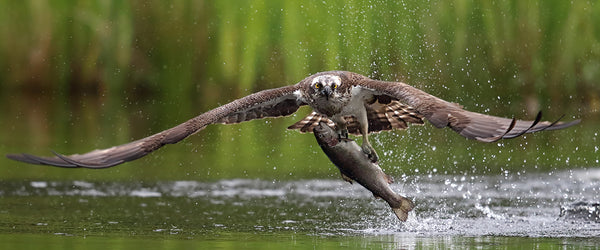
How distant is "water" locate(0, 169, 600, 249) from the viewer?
31.2ft

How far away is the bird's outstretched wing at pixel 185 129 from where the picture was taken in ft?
28.1

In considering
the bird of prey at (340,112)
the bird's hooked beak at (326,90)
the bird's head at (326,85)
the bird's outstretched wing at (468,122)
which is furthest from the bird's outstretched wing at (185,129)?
the bird's outstretched wing at (468,122)

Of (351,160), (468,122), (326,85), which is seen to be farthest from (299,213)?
(468,122)

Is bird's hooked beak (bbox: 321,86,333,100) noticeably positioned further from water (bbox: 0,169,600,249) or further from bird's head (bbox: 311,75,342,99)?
water (bbox: 0,169,600,249)

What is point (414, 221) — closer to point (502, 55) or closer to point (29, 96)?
point (502, 55)

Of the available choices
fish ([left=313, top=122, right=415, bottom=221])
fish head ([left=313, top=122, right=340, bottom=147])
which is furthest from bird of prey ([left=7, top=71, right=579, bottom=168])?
fish head ([left=313, top=122, right=340, bottom=147])

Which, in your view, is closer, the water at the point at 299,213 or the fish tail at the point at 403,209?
the water at the point at 299,213

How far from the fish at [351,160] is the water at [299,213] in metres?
0.42

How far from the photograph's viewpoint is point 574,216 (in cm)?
1079

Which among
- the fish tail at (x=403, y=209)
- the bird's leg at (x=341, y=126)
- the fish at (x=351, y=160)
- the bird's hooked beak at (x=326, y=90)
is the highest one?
the bird's hooked beak at (x=326, y=90)

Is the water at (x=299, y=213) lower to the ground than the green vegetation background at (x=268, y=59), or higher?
lower

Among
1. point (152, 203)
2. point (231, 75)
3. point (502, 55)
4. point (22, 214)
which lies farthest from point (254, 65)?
point (22, 214)

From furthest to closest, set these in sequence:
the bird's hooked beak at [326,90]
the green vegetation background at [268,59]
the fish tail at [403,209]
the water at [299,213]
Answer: the green vegetation background at [268,59], the fish tail at [403,209], the bird's hooked beak at [326,90], the water at [299,213]

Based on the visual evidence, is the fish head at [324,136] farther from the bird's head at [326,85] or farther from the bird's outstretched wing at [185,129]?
the bird's outstretched wing at [185,129]
